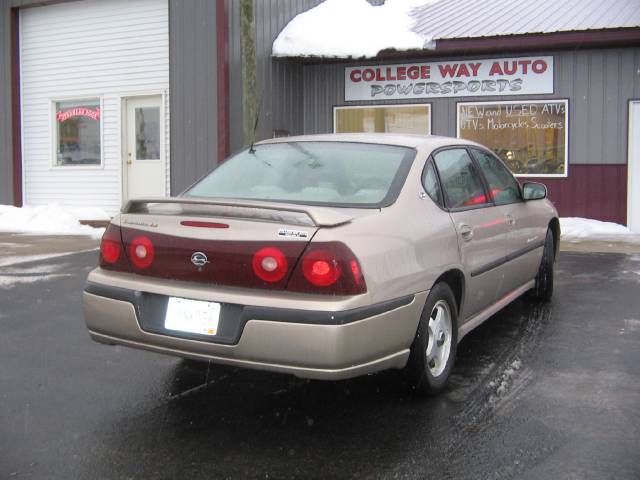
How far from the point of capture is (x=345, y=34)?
13.0 meters

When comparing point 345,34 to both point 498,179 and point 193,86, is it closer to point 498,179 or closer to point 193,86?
point 193,86

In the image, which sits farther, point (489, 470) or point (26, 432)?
point (26, 432)

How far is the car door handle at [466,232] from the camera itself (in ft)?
13.6

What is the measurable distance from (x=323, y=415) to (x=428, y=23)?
35.8 feet

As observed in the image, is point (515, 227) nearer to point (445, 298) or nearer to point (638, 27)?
point (445, 298)

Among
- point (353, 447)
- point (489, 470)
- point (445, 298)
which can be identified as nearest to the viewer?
point (489, 470)

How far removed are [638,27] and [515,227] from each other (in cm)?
757

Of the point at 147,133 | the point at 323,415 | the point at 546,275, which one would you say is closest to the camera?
the point at 323,415

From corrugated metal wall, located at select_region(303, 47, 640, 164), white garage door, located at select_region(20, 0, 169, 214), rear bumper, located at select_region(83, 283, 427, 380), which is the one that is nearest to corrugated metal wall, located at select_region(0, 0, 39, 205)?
white garage door, located at select_region(20, 0, 169, 214)

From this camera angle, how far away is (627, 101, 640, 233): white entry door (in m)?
12.1

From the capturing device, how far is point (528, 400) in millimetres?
3775

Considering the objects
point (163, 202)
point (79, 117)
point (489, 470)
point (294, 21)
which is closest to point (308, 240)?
point (163, 202)

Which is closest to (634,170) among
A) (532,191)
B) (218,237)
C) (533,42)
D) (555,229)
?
(533,42)

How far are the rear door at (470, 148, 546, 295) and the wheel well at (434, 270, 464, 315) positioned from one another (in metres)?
0.87
